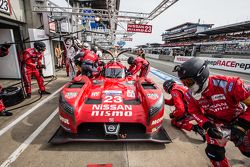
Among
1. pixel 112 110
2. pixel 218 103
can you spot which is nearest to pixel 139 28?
pixel 112 110

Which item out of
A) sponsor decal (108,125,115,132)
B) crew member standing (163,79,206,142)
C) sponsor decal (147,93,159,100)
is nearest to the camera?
sponsor decal (108,125,115,132)

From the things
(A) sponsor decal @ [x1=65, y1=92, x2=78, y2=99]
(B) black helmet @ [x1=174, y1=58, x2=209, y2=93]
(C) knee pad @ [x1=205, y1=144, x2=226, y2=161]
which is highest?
(B) black helmet @ [x1=174, y1=58, x2=209, y2=93]

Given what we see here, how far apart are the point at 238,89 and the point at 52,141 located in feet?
7.82

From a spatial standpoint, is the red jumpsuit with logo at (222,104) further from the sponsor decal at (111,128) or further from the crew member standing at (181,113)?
the sponsor decal at (111,128)

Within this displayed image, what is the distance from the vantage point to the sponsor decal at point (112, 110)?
2.23 m

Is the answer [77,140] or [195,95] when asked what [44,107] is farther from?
[195,95]

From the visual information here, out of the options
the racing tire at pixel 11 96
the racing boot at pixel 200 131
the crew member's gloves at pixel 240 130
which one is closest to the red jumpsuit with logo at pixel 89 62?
the racing tire at pixel 11 96

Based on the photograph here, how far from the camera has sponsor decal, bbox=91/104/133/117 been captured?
223cm

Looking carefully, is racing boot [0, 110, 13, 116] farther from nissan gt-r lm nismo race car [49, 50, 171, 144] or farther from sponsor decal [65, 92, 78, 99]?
sponsor decal [65, 92, 78, 99]

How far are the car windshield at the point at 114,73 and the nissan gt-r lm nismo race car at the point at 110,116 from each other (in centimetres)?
106

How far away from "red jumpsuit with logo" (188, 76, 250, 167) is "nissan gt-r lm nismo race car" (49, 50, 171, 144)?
0.63 metres

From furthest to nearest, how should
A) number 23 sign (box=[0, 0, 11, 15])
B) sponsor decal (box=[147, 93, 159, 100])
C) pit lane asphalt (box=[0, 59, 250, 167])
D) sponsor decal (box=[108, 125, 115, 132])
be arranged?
number 23 sign (box=[0, 0, 11, 15]) < sponsor decal (box=[147, 93, 159, 100]) < sponsor decal (box=[108, 125, 115, 132]) < pit lane asphalt (box=[0, 59, 250, 167])

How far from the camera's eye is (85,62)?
4.74 metres

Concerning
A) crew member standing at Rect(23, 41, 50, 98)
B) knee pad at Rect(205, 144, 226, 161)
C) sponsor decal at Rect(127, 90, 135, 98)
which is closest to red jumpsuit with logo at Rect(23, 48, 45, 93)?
crew member standing at Rect(23, 41, 50, 98)
